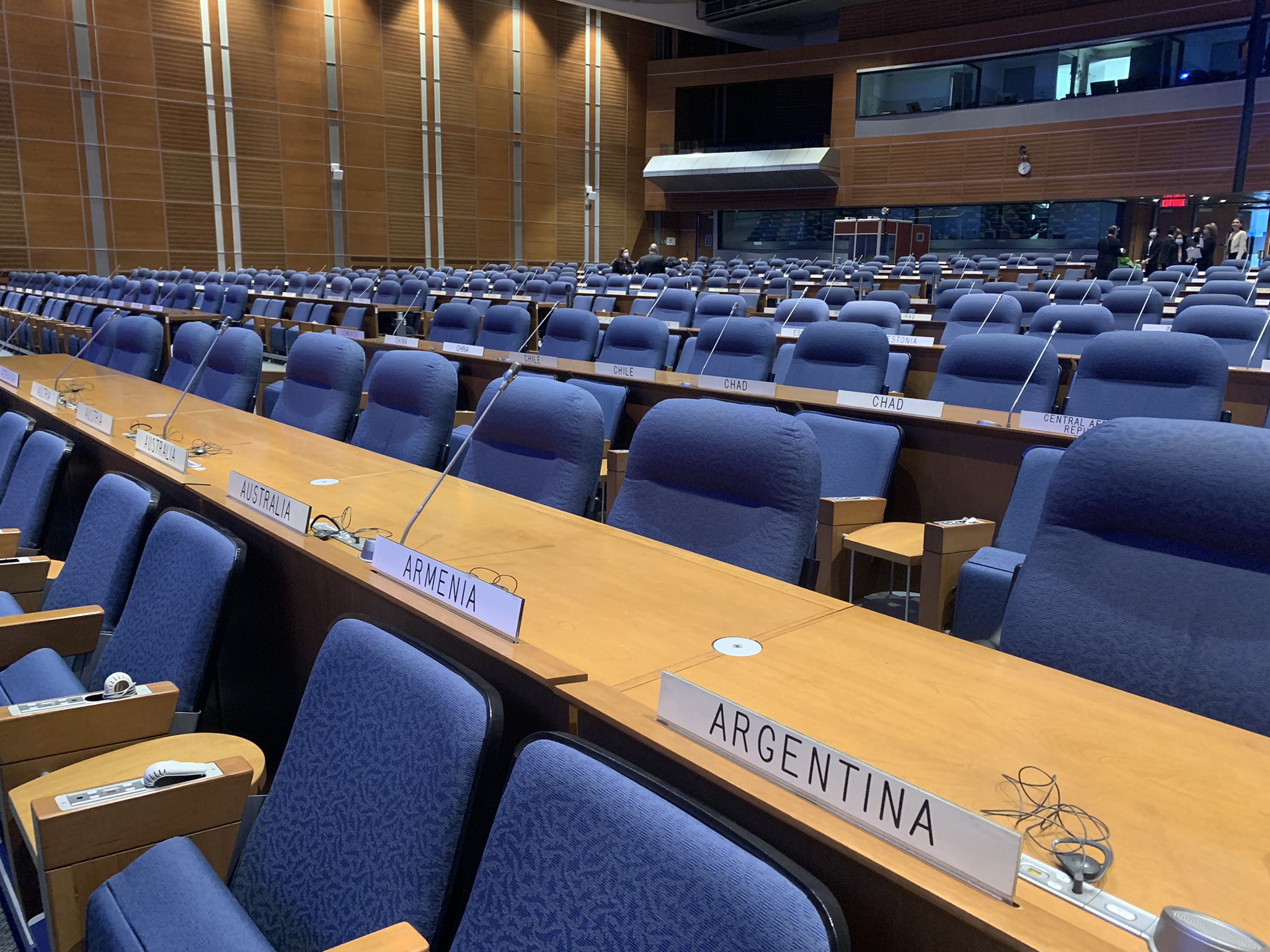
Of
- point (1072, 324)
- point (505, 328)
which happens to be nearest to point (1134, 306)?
point (1072, 324)

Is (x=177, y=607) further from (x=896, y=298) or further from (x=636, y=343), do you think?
(x=896, y=298)

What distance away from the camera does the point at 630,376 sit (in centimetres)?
406

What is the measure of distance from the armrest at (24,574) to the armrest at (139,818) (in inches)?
52.7

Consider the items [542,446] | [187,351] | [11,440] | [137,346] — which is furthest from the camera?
[137,346]

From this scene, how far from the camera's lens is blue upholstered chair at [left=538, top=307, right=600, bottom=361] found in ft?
18.8

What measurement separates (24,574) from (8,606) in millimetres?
218

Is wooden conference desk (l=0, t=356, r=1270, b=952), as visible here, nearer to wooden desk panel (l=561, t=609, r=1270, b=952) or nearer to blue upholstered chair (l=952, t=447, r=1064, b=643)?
wooden desk panel (l=561, t=609, r=1270, b=952)

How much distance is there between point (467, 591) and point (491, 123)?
2028 centimetres

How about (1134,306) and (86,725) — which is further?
(1134,306)

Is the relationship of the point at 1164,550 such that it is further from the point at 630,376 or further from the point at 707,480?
the point at 630,376

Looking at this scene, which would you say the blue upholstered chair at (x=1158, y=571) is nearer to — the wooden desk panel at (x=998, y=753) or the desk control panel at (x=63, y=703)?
the wooden desk panel at (x=998, y=753)

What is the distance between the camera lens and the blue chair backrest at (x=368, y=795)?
1097 millimetres

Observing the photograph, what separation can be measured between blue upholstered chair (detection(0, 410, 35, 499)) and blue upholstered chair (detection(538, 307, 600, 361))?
9.84 feet

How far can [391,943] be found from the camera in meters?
0.98
